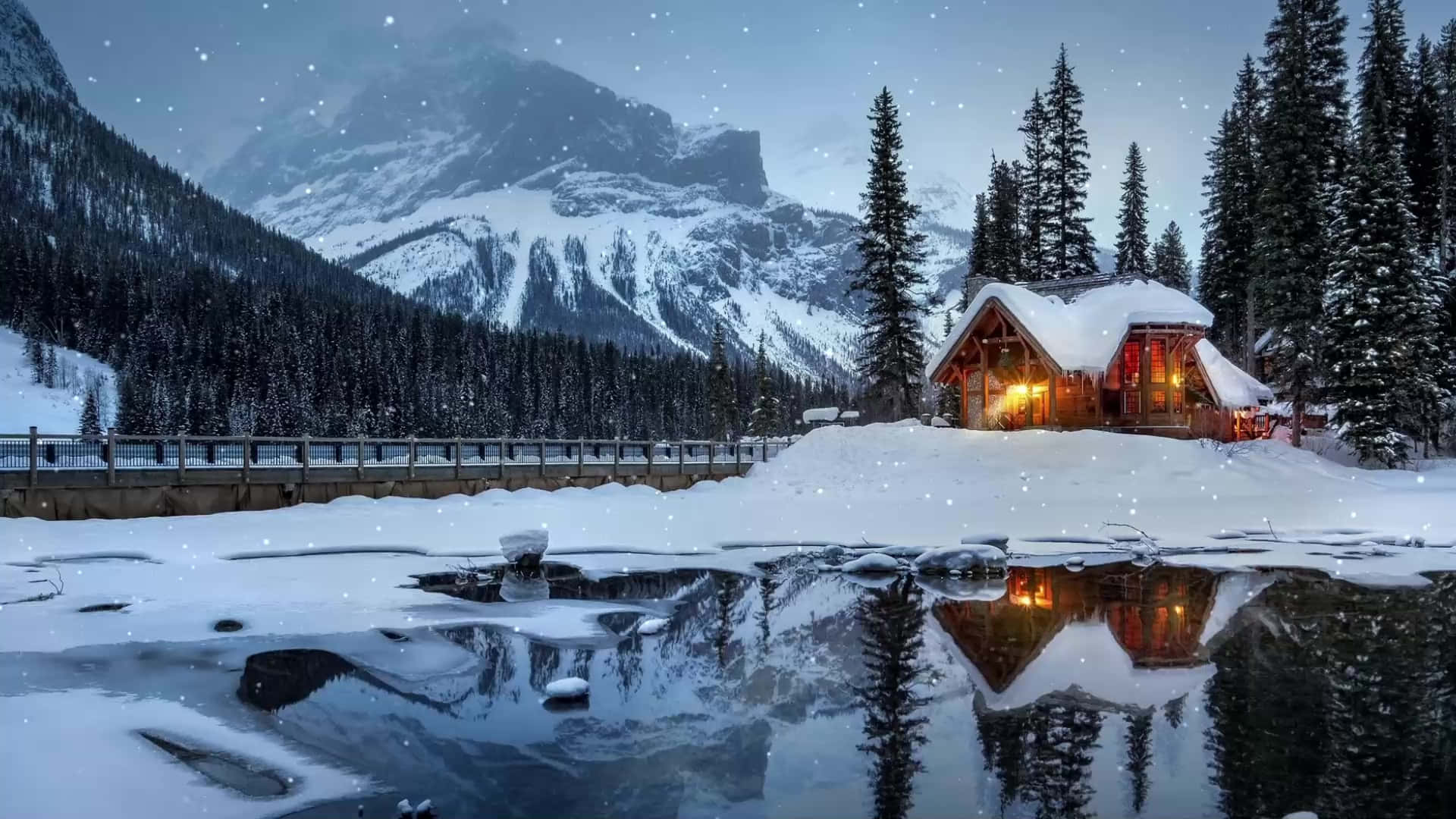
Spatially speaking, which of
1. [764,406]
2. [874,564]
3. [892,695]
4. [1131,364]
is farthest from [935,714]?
[764,406]

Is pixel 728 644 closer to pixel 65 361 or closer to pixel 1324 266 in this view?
pixel 1324 266

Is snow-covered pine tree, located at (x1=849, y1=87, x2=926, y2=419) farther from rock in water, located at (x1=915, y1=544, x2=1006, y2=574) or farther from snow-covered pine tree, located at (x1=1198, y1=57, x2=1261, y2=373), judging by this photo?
rock in water, located at (x1=915, y1=544, x2=1006, y2=574)

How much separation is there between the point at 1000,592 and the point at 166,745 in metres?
11.3

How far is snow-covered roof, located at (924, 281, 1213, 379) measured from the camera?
3016 centimetres

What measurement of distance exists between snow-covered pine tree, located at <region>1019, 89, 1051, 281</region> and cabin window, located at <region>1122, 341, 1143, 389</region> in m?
13.2

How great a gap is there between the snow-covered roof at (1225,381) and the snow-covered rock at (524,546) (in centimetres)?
Result: 2804

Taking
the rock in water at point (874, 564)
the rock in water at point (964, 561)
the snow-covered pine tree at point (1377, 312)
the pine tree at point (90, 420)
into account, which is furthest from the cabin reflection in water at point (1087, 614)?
the pine tree at point (90, 420)

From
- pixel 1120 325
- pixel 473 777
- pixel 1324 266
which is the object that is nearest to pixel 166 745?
pixel 473 777

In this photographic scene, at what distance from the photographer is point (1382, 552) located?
58.3ft

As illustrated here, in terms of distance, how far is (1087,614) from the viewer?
12.2m

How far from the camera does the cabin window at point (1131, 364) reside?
32188 mm

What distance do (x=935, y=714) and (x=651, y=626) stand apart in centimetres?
463

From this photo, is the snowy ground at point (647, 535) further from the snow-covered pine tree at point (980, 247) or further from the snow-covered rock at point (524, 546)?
the snow-covered pine tree at point (980, 247)

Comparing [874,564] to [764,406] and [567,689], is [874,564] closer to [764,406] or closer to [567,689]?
[567,689]
